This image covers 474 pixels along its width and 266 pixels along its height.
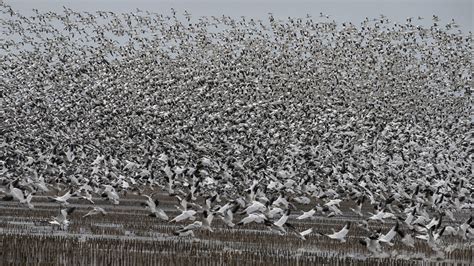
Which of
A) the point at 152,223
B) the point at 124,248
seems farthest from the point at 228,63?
the point at 124,248

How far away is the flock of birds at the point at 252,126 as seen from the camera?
31.8 metres

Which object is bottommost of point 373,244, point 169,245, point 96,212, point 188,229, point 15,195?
point 169,245

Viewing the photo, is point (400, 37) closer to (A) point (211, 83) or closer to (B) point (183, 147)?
(A) point (211, 83)

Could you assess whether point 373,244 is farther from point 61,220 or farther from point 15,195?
point 15,195

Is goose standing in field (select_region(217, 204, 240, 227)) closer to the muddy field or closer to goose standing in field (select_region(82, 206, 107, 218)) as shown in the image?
the muddy field

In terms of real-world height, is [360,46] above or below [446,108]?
A: above

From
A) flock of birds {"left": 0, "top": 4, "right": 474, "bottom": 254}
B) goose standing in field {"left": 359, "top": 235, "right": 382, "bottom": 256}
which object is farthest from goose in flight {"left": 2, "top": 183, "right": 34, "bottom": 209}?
goose standing in field {"left": 359, "top": 235, "right": 382, "bottom": 256}

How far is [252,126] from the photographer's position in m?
45.4

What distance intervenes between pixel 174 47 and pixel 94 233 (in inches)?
1508

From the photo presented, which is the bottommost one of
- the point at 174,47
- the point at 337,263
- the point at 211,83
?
the point at 337,263

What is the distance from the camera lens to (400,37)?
198 ft

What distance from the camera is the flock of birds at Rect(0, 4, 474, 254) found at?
104ft

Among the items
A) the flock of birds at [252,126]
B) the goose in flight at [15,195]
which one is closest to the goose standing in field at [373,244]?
the flock of birds at [252,126]

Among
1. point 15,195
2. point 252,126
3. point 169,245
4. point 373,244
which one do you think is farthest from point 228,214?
point 252,126
